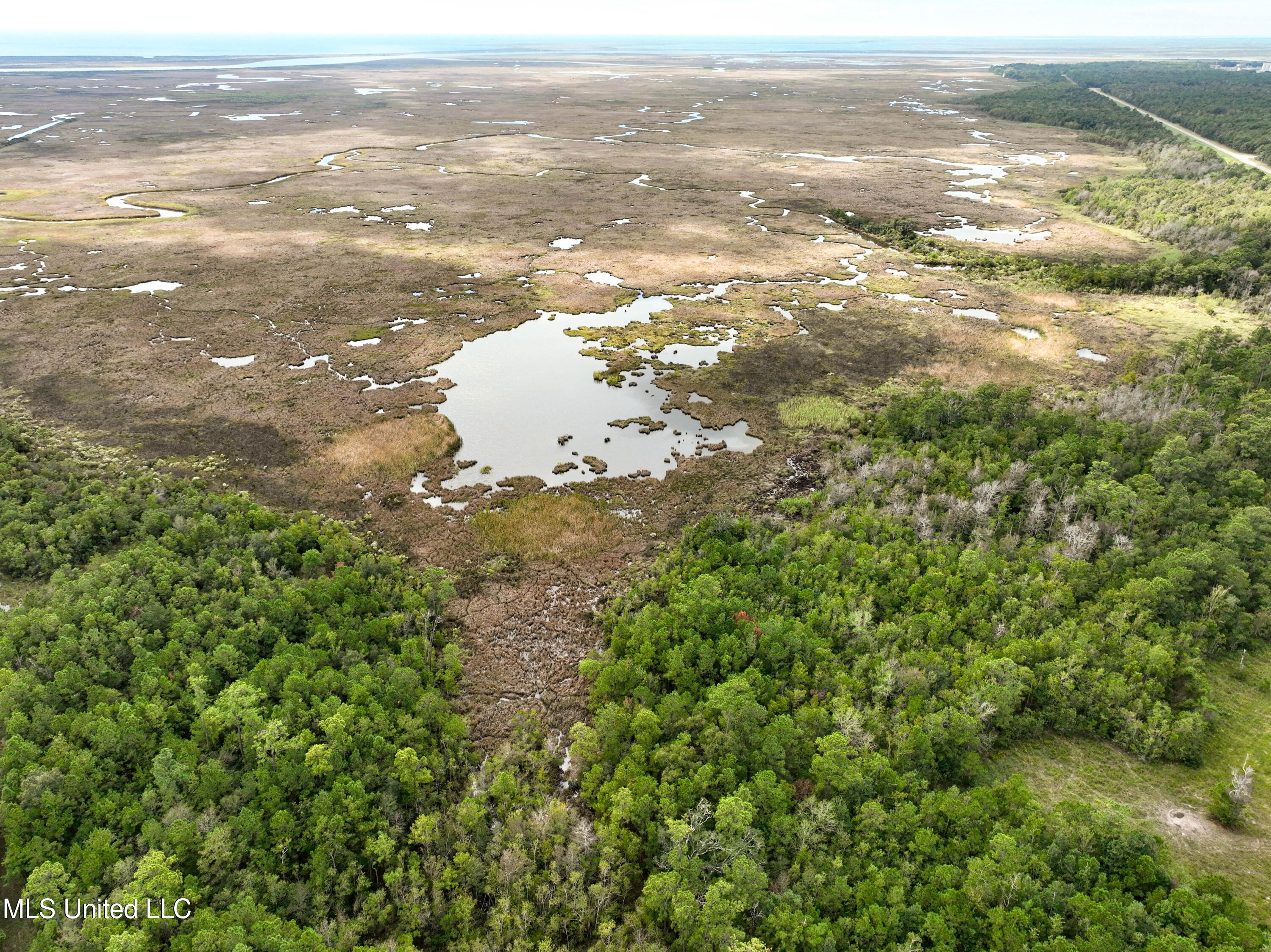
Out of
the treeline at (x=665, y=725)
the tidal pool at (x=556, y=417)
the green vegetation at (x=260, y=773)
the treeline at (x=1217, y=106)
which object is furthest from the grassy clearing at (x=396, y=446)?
the treeline at (x=1217, y=106)

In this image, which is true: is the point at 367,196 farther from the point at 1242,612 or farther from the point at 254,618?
the point at 1242,612

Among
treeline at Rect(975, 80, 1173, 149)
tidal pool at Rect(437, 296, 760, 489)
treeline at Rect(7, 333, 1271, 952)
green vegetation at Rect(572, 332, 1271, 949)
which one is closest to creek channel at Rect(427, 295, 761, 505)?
tidal pool at Rect(437, 296, 760, 489)

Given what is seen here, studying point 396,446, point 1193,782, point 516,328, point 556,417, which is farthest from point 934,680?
point 516,328

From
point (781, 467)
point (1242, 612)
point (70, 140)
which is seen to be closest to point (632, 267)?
point (781, 467)

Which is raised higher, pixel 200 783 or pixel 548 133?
pixel 548 133

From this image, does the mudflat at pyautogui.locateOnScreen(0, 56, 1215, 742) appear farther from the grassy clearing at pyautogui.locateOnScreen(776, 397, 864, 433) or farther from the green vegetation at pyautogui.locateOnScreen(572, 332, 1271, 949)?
the green vegetation at pyautogui.locateOnScreen(572, 332, 1271, 949)

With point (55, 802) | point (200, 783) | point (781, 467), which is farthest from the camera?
point (781, 467)

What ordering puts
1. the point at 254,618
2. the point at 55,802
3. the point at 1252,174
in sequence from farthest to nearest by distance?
the point at 1252,174, the point at 254,618, the point at 55,802
